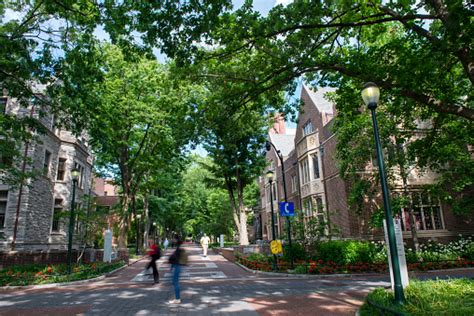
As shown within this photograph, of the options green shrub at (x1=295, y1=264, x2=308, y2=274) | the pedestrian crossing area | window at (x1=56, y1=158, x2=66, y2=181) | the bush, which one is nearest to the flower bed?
green shrub at (x1=295, y1=264, x2=308, y2=274)

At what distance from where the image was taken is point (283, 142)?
4122cm

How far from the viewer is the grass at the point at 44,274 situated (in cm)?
1340

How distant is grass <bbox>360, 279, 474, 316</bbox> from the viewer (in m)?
5.90

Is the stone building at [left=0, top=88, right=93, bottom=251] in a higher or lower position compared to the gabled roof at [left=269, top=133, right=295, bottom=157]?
lower

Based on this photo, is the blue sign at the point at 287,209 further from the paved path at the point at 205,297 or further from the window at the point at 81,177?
the window at the point at 81,177

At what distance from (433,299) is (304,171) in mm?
20681

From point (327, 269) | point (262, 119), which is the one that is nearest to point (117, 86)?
point (262, 119)

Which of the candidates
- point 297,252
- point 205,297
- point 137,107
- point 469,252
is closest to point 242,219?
point 297,252

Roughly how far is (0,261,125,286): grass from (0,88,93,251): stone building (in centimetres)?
235

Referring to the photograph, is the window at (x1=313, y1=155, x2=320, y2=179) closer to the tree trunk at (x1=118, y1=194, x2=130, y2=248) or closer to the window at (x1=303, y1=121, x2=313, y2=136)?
the window at (x1=303, y1=121, x2=313, y2=136)

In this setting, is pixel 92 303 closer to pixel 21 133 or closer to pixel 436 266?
pixel 21 133

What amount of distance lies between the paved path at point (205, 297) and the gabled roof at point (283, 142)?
26.7 meters

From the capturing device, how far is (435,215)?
2198cm

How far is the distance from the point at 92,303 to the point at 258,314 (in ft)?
16.1
